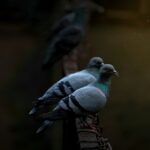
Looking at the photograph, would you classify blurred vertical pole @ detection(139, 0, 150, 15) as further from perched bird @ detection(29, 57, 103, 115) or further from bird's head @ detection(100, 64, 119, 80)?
bird's head @ detection(100, 64, 119, 80)

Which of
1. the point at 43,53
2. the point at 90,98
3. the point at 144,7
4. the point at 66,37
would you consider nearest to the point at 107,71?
the point at 90,98

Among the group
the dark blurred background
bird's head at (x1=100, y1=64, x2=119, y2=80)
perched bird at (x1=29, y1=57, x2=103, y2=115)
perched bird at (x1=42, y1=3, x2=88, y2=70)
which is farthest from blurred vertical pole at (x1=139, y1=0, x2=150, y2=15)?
bird's head at (x1=100, y1=64, x2=119, y2=80)

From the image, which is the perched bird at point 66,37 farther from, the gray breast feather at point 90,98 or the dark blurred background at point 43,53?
the gray breast feather at point 90,98

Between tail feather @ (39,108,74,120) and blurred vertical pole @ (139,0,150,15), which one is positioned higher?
blurred vertical pole @ (139,0,150,15)

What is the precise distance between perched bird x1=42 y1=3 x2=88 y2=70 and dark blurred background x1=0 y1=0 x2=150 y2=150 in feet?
2.54

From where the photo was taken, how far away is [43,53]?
5.97 metres

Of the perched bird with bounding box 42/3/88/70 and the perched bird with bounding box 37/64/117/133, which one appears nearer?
the perched bird with bounding box 37/64/117/133

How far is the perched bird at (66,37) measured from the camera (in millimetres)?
4381

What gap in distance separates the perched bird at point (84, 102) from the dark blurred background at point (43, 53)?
3562 millimetres

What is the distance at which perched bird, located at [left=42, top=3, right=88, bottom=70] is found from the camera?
14.4ft

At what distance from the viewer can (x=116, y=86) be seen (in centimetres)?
565

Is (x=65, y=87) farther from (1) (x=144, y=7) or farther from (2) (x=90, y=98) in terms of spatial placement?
(1) (x=144, y=7)

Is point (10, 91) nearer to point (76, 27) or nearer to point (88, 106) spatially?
point (76, 27)

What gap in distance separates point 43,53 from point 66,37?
1.54 metres
